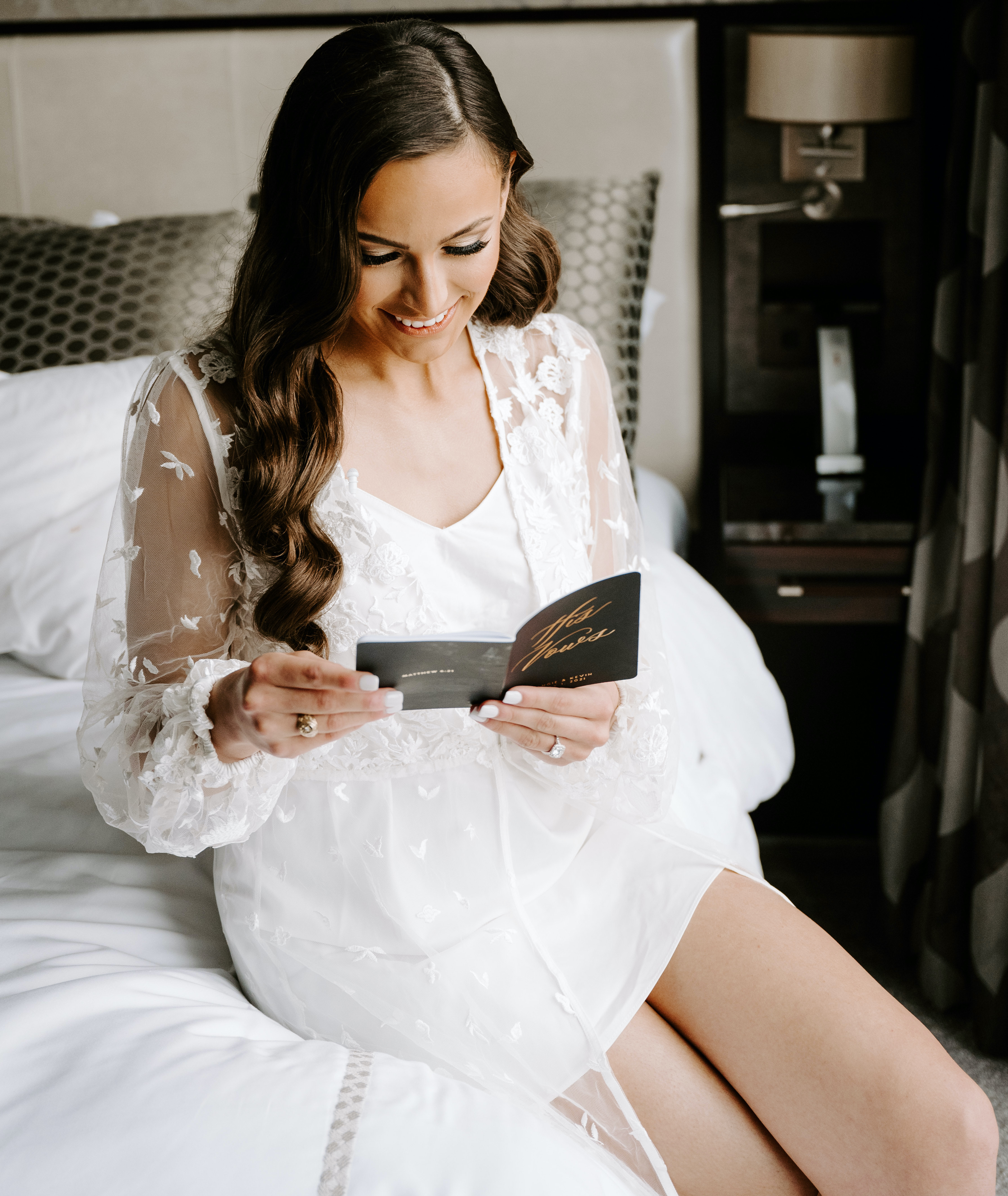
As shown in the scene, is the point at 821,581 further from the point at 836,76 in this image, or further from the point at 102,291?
the point at 102,291

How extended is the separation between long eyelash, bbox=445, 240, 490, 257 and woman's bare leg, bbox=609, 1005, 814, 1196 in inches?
31.9

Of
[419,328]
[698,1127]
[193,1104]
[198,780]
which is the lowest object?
[698,1127]

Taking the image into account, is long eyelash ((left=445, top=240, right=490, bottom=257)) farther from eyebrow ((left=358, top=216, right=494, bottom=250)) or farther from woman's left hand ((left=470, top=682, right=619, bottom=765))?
woman's left hand ((left=470, top=682, right=619, bottom=765))

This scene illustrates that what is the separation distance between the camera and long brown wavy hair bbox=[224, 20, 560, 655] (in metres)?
0.98

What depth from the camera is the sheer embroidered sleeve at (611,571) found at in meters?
1.15

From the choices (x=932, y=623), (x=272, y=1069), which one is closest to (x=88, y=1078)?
(x=272, y=1069)

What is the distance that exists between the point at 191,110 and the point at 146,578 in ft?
5.76

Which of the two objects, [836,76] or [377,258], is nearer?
[377,258]

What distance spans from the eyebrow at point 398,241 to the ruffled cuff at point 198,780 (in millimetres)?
438

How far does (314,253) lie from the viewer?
102 cm

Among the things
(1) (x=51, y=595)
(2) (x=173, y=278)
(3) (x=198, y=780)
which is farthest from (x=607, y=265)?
(3) (x=198, y=780)

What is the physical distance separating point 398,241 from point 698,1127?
905 millimetres

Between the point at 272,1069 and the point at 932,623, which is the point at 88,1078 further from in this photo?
the point at 932,623

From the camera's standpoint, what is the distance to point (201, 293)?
2043 millimetres
